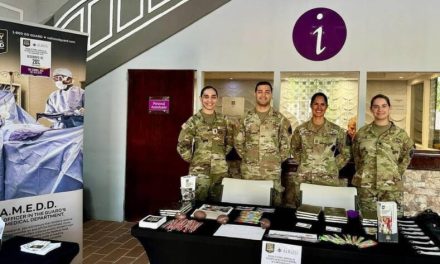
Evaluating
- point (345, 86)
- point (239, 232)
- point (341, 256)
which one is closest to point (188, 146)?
point (239, 232)

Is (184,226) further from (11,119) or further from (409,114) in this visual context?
(409,114)

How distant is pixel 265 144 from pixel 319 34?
1.62 metres

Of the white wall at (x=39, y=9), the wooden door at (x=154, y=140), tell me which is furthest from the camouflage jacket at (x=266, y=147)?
the white wall at (x=39, y=9)

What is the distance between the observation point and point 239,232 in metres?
1.96

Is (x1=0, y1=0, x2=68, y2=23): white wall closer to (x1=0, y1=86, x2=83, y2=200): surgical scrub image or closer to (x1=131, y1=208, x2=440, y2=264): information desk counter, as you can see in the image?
(x1=0, y1=86, x2=83, y2=200): surgical scrub image

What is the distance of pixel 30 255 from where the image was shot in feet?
6.21

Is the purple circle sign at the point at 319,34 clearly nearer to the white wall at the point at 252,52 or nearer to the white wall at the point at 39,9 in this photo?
the white wall at the point at 252,52

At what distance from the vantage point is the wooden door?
15.1 feet

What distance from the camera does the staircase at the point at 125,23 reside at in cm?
457

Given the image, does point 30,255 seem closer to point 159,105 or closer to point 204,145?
point 204,145

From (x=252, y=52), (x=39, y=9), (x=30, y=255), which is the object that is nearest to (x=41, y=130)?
(x=30, y=255)

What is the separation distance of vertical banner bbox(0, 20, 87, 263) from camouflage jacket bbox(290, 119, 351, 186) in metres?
2.01

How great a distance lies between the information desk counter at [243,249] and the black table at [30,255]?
0.37m

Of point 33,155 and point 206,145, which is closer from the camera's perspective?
point 33,155
